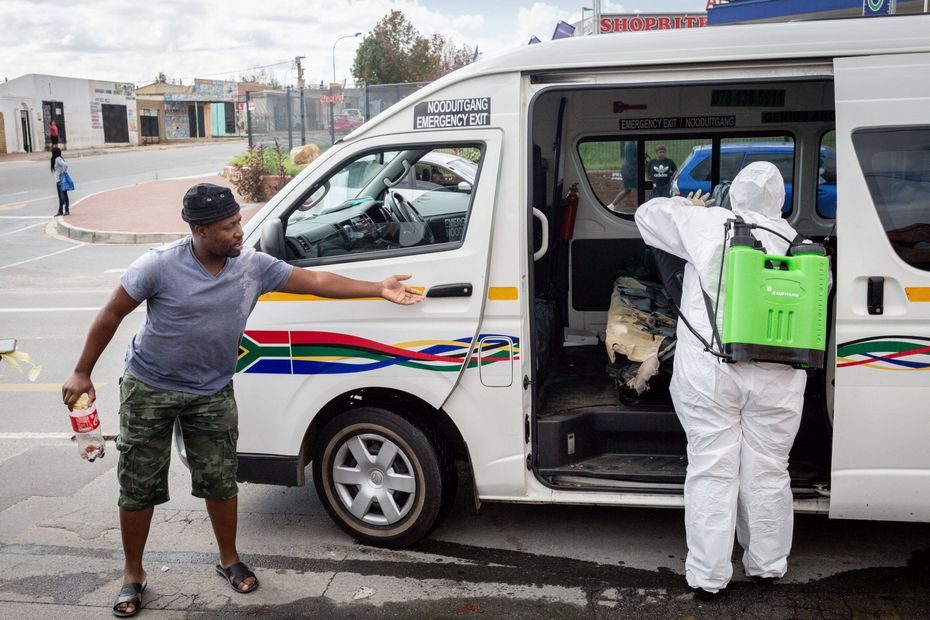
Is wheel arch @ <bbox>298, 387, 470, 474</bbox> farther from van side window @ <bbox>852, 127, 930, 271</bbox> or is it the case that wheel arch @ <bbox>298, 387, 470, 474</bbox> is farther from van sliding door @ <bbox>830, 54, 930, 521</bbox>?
van side window @ <bbox>852, 127, 930, 271</bbox>

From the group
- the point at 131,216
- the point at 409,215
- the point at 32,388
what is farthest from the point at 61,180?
the point at 409,215

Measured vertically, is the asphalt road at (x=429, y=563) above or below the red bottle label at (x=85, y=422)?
below

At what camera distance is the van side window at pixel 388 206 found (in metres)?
4.42

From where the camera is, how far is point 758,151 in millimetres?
6066

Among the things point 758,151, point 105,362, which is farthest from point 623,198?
point 105,362

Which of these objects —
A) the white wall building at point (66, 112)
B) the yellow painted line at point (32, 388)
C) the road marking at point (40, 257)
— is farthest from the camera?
the white wall building at point (66, 112)

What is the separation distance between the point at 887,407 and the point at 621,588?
56.2 inches

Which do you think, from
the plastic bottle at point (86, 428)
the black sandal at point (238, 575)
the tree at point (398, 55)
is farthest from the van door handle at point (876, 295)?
the tree at point (398, 55)

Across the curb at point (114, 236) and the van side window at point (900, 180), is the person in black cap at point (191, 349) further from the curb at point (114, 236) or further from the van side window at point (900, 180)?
the curb at point (114, 236)

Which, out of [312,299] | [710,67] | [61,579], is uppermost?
[710,67]

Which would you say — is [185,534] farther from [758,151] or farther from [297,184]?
[758,151]

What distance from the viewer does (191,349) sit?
3994 millimetres

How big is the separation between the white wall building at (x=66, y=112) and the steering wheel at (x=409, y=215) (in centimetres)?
4776

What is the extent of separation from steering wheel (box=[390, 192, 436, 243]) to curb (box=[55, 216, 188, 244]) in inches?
536
